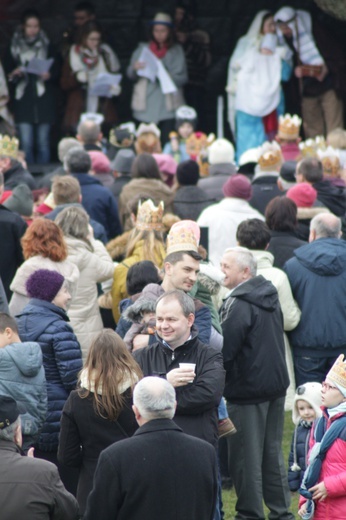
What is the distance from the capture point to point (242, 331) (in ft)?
22.6

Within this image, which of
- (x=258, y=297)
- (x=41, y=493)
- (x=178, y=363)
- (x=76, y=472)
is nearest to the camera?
(x=41, y=493)

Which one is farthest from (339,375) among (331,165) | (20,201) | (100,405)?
(331,165)

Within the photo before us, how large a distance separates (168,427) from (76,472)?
181 centimetres

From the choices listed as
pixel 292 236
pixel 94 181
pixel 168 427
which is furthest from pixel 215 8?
pixel 168 427

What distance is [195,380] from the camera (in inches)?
227

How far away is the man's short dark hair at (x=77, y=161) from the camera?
9547mm

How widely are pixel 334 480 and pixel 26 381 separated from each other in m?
1.55

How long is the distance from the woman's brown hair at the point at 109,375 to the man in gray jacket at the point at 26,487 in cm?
72

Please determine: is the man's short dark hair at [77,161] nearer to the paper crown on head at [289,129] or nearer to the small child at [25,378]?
the paper crown on head at [289,129]

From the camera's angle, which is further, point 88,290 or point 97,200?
point 97,200

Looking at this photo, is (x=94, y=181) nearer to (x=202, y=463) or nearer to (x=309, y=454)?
(x=309, y=454)

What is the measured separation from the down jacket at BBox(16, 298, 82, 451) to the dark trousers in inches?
44.9

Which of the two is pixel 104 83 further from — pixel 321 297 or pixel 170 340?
pixel 170 340

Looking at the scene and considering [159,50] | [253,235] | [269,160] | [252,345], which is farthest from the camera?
[159,50]
